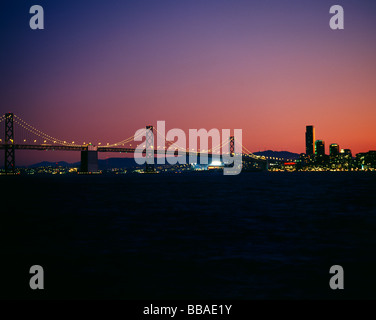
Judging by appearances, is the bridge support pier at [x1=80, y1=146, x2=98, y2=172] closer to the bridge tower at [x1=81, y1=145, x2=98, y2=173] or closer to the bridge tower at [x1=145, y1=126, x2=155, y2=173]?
the bridge tower at [x1=81, y1=145, x2=98, y2=173]

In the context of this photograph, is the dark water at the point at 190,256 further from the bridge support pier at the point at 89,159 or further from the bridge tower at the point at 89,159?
the bridge support pier at the point at 89,159

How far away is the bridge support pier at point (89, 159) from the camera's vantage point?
9556cm

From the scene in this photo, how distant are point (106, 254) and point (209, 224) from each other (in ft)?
23.0

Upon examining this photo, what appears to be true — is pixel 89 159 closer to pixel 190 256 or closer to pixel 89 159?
pixel 89 159

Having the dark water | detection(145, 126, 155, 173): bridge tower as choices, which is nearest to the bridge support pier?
detection(145, 126, 155, 173): bridge tower

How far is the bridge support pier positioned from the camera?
9556 centimetres

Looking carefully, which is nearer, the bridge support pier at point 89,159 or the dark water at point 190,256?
the dark water at point 190,256

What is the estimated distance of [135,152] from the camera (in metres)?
95.0

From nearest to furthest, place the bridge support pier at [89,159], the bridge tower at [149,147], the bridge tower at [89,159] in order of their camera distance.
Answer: the bridge tower at [89,159] → the bridge support pier at [89,159] → the bridge tower at [149,147]

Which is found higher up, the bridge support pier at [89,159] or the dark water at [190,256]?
the bridge support pier at [89,159]

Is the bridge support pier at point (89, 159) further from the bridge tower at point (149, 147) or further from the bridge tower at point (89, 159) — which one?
the bridge tower at point (149, 147)

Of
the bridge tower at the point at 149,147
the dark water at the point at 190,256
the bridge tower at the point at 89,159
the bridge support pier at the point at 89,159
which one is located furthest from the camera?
the bridge tower at the point at 149,147

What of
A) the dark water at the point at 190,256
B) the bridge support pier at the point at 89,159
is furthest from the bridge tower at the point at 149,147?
the dark water at the point at 190,256
